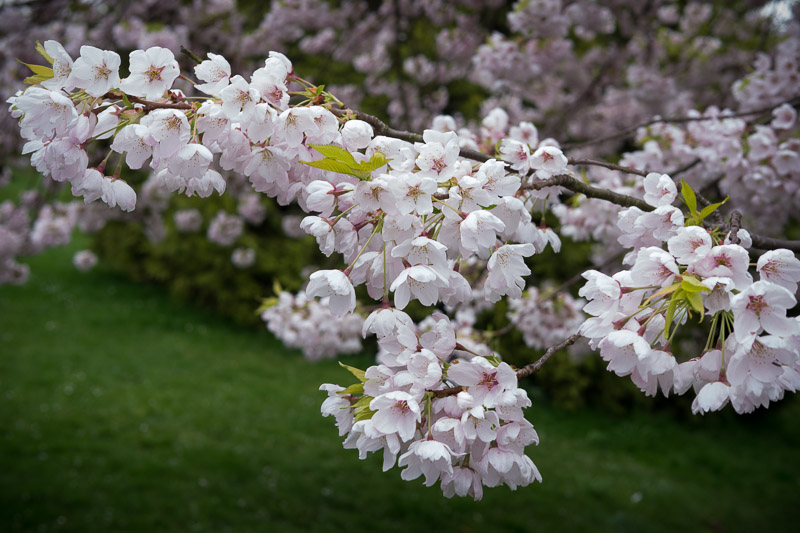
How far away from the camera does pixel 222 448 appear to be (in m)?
5.02

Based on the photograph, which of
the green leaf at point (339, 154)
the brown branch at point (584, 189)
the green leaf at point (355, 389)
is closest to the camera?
the green leaf at point (339, 154)

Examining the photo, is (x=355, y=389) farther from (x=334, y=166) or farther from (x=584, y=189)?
(x=584, y=189)

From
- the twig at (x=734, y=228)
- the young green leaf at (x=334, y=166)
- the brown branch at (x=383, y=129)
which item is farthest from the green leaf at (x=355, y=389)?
the twig at (x=734, y=228)

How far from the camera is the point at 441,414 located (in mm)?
1137

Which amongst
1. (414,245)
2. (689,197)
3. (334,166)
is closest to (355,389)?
(414,245)

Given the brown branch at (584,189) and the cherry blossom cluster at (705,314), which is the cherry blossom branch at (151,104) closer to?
the brown branch at (584,189)

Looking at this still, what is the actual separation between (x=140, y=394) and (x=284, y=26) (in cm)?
356

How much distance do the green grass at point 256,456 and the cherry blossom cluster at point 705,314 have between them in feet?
11.0

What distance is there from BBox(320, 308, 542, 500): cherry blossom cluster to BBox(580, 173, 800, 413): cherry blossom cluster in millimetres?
195

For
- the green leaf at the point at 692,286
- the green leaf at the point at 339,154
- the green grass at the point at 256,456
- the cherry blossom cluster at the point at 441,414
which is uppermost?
the green leaf at the point at 692,286

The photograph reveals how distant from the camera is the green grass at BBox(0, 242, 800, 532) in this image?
410 cm

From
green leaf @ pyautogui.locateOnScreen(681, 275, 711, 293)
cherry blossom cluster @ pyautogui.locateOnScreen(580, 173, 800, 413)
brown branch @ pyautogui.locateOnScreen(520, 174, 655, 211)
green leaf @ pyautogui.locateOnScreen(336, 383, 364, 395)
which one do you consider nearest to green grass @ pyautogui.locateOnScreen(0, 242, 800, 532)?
green leaf @ pyautogui.locateOnScreen(336, 383, 364, 395)

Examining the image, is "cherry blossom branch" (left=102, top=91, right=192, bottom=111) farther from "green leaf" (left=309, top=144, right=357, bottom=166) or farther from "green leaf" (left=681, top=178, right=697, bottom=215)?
"green leaf" (left=681, top=178, right=697, bottom=215)

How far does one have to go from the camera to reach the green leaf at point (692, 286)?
946 mm
